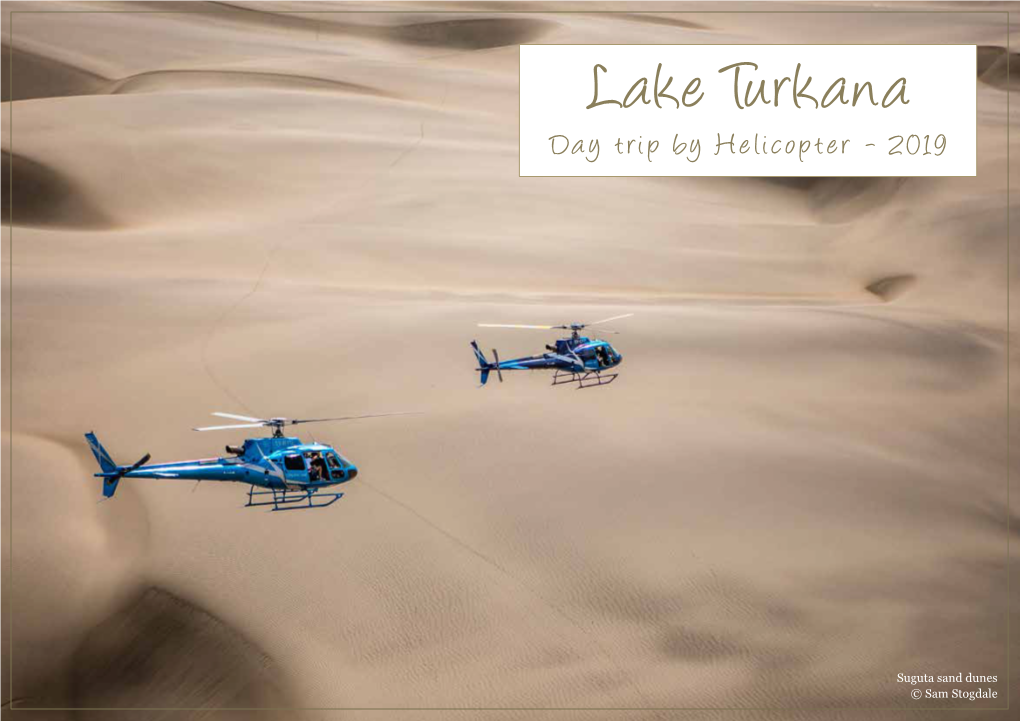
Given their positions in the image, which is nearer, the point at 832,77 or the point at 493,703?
the point at 493,703

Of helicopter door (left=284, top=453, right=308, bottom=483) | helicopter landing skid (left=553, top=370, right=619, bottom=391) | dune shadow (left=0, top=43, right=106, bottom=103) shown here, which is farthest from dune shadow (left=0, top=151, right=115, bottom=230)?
helicopter door (left=284, top=453, right=308, bottom=483)

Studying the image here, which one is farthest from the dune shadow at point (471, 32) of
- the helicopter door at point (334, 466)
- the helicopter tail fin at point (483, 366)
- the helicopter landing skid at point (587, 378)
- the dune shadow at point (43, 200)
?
the helicopter door at point (334, 466)

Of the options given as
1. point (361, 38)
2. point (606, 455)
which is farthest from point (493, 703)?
point (361, 38)

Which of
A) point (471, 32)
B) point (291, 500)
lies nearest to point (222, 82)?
point (471, 32)

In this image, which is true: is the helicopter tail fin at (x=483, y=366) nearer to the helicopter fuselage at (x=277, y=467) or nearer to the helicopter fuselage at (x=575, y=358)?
the helicopter fuselage at (x=575, y=358)

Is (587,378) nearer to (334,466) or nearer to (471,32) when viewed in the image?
(334,466)

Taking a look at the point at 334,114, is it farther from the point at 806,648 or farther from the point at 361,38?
the point at 806,648
